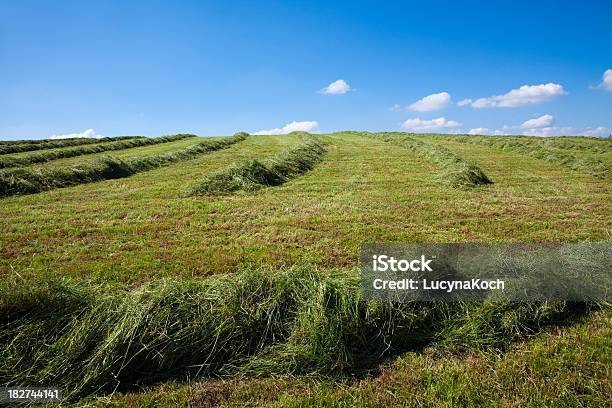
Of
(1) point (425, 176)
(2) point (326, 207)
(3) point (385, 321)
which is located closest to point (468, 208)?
(2) point (326, 207)

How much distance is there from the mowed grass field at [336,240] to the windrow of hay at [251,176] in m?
0.48

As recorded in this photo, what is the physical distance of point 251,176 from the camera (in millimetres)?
12961

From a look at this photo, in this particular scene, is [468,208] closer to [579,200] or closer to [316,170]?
[579,200]

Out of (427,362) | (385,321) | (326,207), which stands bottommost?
(427,362)

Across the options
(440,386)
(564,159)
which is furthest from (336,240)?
(564,159)

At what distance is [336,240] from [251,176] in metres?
6.32

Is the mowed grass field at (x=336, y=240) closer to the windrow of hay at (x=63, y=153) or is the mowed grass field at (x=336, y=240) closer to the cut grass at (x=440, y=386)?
the cut grass at (x=440, y=386)

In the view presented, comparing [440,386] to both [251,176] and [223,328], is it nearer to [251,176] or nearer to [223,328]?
[223,328]

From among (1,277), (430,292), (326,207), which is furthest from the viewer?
(326,207)

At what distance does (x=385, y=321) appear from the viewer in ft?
13.8

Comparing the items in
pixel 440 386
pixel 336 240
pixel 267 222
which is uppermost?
pixel 267 222

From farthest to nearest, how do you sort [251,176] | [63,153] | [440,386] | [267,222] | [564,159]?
[63,153] → [564,159] → [251,176] → [267,222] → [440,386]

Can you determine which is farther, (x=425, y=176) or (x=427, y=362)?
(x=425, y=176)

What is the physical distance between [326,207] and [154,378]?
662cm
